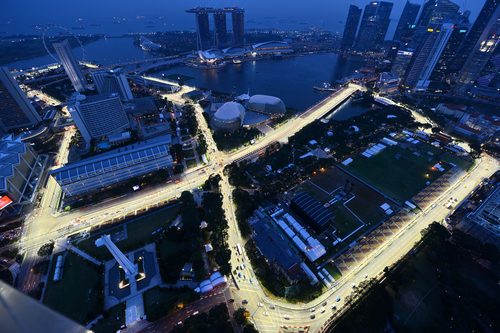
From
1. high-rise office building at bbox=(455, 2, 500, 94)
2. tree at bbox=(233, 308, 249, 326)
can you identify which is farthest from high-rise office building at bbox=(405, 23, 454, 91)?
tree at bbox=(233, 308, 249, 326)

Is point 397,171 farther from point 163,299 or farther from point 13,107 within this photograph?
point 13,107

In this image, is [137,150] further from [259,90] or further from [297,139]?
[259,90]

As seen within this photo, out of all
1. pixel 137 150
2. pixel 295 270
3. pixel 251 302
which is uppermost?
pixel 137 150

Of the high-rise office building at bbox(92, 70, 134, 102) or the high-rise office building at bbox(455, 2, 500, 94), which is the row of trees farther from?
the high-rise office building at bbox(455, 2, 500, 94)

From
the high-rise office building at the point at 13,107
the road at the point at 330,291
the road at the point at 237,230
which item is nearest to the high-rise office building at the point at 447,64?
the road at the point at 237,230

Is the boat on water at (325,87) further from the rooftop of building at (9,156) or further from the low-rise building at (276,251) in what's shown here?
the rooftop of building at (9,156)

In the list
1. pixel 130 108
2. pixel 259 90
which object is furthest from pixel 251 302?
pixel 259 90
